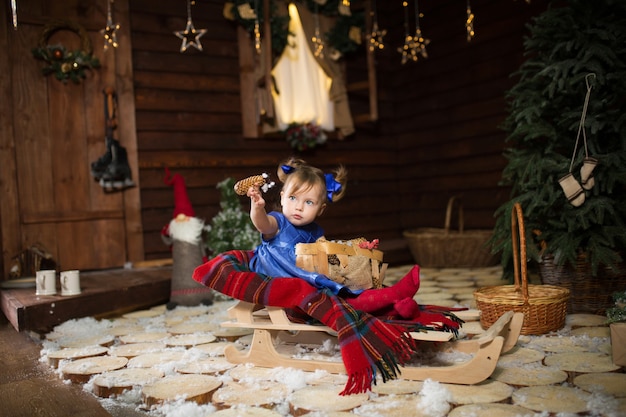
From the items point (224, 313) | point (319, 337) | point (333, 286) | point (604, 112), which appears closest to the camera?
point (333, 286)

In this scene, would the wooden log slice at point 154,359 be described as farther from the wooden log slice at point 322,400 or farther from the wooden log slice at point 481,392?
the wooden log slice at point 481,392

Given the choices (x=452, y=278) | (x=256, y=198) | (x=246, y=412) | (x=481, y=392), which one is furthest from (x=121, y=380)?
(x=452, y=278)

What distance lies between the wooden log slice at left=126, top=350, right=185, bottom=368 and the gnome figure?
42.3 inches

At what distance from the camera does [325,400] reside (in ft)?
5.82

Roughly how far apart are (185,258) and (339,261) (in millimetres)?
1601

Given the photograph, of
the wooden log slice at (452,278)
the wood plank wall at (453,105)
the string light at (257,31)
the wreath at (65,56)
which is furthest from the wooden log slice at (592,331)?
the wreath at (65,56)

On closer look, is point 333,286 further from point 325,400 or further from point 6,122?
point 6,122

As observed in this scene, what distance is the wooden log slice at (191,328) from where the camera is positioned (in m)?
2.85

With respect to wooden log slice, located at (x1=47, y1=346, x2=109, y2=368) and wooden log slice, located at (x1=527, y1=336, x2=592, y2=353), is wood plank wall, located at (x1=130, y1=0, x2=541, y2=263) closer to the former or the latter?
wooden log slice, located at (x1=527, y1=336, x2=592, y2=353)

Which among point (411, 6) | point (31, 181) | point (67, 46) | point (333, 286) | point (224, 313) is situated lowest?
point (224, 313)

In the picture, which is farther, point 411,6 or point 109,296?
point 411,6

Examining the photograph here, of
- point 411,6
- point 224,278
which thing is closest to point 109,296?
point 224,278

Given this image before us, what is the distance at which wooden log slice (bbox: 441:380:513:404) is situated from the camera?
68.2 inches

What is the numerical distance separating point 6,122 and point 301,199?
2.94 meters
